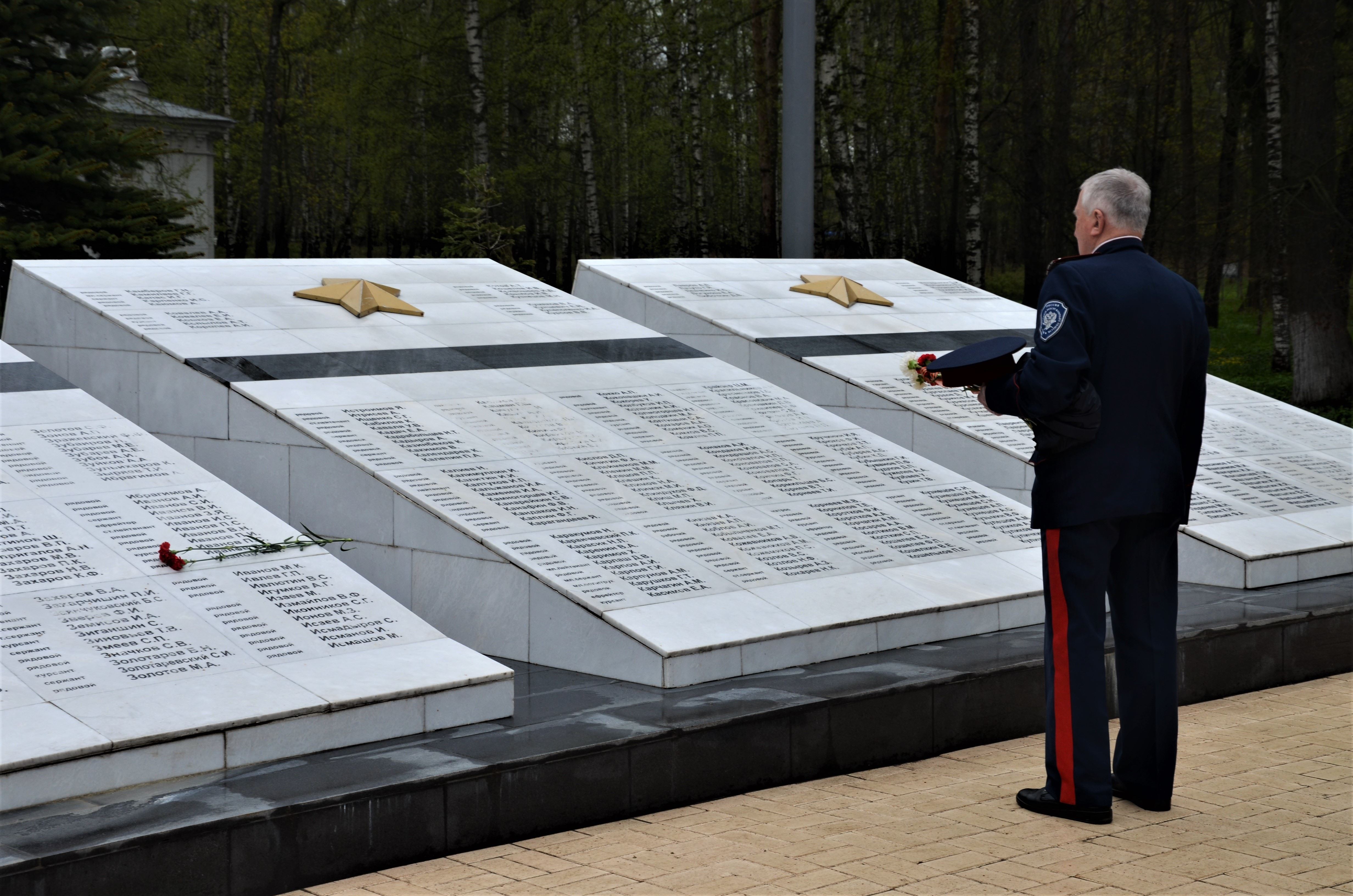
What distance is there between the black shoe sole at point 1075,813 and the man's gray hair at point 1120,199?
1.66m

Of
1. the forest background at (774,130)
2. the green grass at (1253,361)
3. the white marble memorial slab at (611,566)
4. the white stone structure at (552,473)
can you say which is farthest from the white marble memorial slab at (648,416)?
the forest background at (774,130)

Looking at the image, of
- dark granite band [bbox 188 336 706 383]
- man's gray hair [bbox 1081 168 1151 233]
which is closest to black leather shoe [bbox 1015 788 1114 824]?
man's gray hair [bbox 1081 168 1151 233]

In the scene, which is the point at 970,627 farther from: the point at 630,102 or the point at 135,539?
the point at 630,102

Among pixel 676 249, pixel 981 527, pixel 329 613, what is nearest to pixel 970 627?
pixel 981 527

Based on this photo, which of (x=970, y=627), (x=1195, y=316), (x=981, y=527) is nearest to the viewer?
(x=1195, y=316)

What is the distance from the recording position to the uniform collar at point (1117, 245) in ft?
13.0

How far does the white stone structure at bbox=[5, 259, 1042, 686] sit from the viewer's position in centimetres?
518

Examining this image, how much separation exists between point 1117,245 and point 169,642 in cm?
304

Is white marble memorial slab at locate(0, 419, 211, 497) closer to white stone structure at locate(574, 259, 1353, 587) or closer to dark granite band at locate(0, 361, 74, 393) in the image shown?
dark granite band at locate(0, 361, 74, 393)

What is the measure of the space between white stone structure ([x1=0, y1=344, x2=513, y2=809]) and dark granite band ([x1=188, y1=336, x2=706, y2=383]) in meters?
0.87

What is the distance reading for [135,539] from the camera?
476 centimetres

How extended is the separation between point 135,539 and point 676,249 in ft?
67.1

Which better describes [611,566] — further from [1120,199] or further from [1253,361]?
[1253,361]

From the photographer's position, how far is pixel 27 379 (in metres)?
5.87
